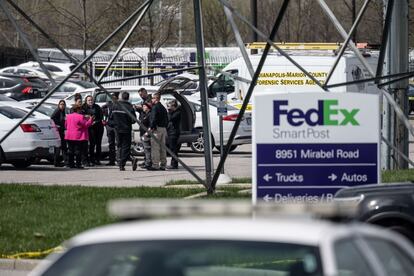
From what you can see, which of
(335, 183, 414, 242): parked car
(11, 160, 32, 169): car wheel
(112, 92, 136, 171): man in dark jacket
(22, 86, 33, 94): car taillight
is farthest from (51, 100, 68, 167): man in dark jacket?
(335, 183, 414, 242): parked car

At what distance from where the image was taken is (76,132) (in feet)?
88.5

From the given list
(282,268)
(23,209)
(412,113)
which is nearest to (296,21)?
(412,113)

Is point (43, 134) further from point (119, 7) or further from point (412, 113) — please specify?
point (412, 113)

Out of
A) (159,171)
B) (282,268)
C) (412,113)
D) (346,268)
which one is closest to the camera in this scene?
(346,268)

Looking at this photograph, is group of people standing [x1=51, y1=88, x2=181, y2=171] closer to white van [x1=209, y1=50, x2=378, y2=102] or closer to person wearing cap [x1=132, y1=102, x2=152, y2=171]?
person wearing cap [x1=132, y1=102, x2=152, y2=171]

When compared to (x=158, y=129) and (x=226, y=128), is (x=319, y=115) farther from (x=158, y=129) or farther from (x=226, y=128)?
(x=226, y=128)

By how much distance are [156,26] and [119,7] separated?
7085 millimetres

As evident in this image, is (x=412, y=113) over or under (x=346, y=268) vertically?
under

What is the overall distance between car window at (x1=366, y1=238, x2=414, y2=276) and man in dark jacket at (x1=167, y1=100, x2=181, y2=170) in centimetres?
2155

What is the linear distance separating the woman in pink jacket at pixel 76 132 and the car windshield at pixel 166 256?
21788 millimetres

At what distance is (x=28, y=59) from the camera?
231 ft

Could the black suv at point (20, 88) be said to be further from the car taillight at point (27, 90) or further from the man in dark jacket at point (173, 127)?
the man in dark jacket at point (173, 127)

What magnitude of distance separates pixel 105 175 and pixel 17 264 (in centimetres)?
1175

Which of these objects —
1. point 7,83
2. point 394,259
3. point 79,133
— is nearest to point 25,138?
point 79,133
